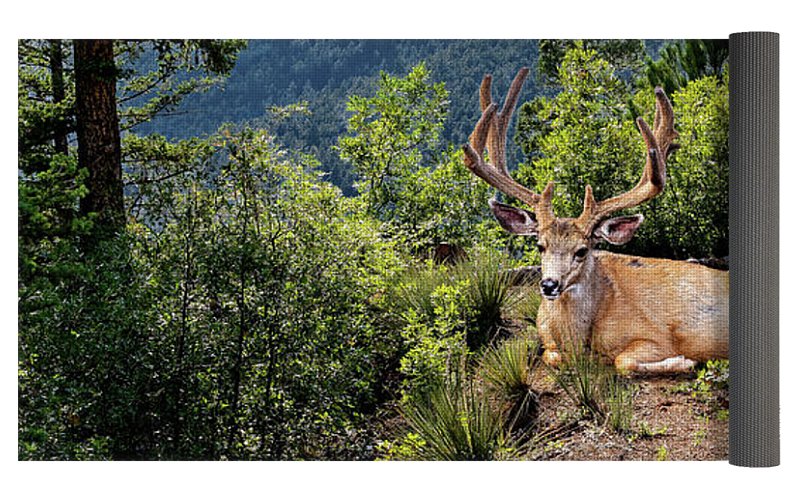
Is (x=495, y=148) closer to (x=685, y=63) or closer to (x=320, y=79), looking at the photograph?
(x=320, y=79)

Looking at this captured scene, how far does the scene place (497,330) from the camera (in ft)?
20.9

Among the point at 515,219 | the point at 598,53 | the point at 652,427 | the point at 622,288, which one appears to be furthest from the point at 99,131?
the point at 652,427

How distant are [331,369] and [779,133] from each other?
315 centimetres

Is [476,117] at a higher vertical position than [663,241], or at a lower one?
higher

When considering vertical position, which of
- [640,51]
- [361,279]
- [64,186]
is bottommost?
[361,279]

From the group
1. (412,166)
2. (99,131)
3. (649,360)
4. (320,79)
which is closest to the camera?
(649,360)

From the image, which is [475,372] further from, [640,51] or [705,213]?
[640,51]

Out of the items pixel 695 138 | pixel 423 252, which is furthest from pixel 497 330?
pixel 695 138

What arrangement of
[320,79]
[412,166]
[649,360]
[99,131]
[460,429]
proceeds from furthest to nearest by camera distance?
[412,166], [99,131], [320,79], [649,360], [460,429]

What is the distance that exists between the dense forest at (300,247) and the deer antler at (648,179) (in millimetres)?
83

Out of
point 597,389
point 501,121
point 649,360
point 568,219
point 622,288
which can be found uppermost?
point 501,121

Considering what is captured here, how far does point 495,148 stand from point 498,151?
3cm

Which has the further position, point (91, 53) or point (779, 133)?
point (91, 53)

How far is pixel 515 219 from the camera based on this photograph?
636 centimetres
